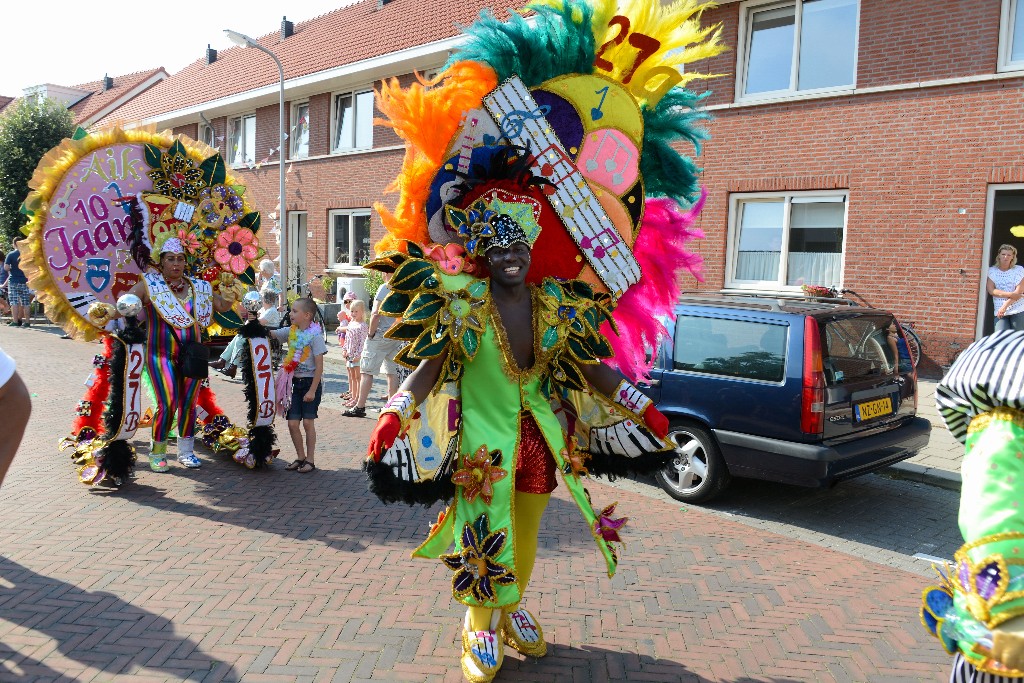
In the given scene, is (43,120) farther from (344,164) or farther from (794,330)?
(794,330)

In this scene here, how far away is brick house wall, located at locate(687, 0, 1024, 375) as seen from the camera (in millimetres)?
10234

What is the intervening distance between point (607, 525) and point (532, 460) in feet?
1.57

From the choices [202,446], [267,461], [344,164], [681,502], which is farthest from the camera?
[344,164]

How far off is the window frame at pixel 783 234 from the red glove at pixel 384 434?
10.2 metres

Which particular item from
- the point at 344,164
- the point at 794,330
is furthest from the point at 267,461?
the point at 344,164

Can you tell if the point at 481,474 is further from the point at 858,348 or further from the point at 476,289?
the point at 858,348

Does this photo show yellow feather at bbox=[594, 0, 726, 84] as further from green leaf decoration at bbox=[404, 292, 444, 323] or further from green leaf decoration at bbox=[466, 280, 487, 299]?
green leaf decoration at bbox=[404, 292, 444, 323]

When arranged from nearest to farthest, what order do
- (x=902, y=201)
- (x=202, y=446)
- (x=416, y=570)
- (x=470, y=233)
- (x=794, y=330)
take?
1. (x=470, y=233)
2. (x=416, y=570)
3. (x=794, y=330)
4. (x=202, y=446)
5. (x=902, y=201)

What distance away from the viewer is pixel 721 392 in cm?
586

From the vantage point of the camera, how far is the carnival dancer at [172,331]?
6.07 m

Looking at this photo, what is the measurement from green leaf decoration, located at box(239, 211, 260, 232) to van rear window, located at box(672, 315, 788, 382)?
12.6 feet

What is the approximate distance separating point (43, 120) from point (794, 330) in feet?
75.3

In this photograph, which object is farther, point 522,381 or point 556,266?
point 556,266

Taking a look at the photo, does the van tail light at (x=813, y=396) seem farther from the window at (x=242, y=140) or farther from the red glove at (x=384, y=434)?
the window at (x=242, y=140)
